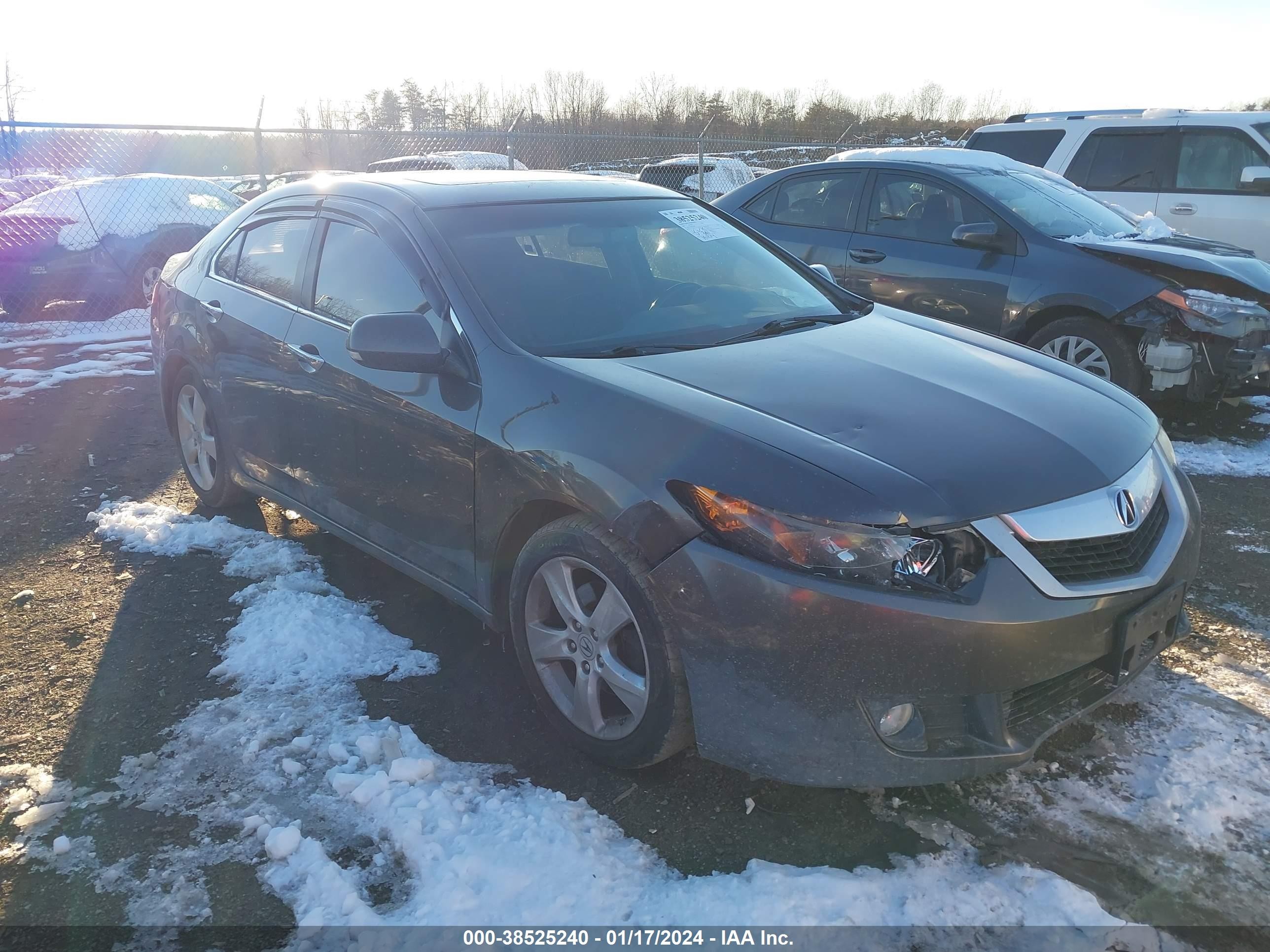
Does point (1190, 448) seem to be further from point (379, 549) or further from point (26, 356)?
point (26, 356)

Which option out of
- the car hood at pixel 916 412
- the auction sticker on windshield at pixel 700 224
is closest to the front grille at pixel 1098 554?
the car hood at pixel 916 412

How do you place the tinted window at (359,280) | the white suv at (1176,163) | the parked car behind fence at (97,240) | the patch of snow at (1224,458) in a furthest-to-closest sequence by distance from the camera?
the parked car behind fence at (97,240)
the white suv at (1176,163)
the patch of snow at (1224,458)
the tinted window at (359,280)

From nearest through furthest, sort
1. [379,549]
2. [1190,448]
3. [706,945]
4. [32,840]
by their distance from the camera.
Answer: [706,945] < [32,840] < [379,549] < [1190,448]

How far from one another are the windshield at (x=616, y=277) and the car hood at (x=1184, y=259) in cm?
301

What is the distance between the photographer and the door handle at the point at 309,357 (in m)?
3.57

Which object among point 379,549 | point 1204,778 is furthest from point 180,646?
point 1204,778

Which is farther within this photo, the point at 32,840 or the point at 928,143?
the point at 928,143

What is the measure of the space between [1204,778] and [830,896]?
1.18 meters

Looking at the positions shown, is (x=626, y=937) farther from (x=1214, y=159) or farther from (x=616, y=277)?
(x=1214, y=159)

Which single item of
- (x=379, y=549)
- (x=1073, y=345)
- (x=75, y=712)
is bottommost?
(x=75, y=712)

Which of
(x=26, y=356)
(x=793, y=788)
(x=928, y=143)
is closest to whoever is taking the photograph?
(x=793, y=788)

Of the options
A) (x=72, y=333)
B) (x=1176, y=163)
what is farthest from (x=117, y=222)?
(x=1176, y=163)

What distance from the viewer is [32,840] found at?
8.20ft

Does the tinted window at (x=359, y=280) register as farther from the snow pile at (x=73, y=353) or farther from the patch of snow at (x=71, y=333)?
the patch of snow at (x=71, y=333)
